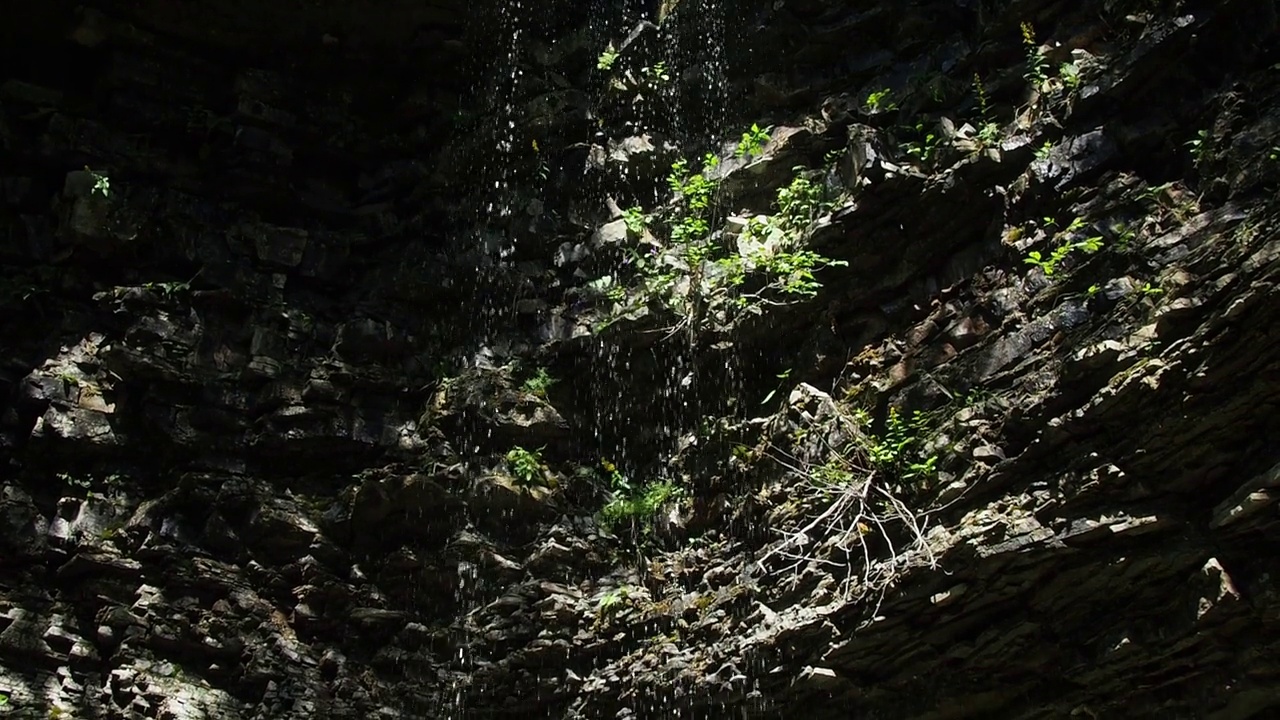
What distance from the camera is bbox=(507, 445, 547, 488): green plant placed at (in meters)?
8.60

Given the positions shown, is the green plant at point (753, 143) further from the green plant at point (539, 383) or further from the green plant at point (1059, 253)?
the green plant at point (1059, 253)

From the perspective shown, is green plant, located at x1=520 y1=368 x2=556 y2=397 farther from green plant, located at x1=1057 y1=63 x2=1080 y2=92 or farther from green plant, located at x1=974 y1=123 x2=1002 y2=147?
green plant, located at x1=1057 y1=63 x2=1080 y2=92

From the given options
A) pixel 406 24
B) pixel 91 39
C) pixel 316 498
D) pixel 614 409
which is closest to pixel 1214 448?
pixel 614 409

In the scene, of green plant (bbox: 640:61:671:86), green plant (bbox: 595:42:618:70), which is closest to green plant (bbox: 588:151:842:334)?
green plant (bbox: 640:61:671:86)

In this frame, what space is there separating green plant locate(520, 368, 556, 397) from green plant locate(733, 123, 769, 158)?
2.66 metres

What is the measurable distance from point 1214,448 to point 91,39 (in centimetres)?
1012

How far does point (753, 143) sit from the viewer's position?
928 cm

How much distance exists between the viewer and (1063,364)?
6.33 m

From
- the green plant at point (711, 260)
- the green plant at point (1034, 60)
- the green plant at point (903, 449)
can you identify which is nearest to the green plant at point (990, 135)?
the green plant at point (1034, 60)

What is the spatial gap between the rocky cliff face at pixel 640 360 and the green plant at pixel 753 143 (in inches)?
5.8

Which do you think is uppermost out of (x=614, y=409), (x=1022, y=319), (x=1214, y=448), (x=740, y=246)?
(x=740, y=246)

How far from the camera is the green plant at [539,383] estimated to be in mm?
9078

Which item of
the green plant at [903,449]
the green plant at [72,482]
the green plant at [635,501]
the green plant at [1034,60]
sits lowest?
the green plant at [903,449]

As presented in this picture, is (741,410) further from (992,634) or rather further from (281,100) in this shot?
(281,100)
